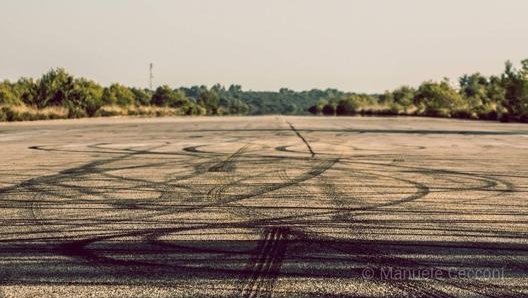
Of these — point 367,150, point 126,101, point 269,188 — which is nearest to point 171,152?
point 367,150

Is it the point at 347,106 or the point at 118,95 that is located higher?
the point at 118,95

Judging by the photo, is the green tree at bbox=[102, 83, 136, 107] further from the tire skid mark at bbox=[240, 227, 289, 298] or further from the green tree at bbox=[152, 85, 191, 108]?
the tire skid mark at bbox=[240, 227, 289, 298]

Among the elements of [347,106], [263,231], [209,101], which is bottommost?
[347,106]

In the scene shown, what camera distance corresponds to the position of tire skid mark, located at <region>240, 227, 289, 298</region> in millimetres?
4109

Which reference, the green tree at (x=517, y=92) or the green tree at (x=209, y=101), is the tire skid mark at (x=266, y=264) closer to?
the green tree at (x=517, y=92)

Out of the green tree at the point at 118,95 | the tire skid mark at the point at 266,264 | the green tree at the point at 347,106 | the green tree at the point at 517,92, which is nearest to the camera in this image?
the tire skid mark at the point at 266,264

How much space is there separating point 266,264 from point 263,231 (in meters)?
1.21

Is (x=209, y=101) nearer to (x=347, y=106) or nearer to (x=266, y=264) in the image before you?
(x=347, y=106)

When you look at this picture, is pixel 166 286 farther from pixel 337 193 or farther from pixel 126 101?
pixel 126 101

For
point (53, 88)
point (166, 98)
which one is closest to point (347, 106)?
point (166, 98)

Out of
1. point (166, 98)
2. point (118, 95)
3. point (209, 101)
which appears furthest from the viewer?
point (209, 101)

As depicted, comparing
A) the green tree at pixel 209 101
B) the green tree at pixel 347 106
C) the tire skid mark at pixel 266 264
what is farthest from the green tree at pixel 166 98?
the tire skid mark at pixel 266 264

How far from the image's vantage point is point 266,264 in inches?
188

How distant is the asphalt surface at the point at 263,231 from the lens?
4305 mm
